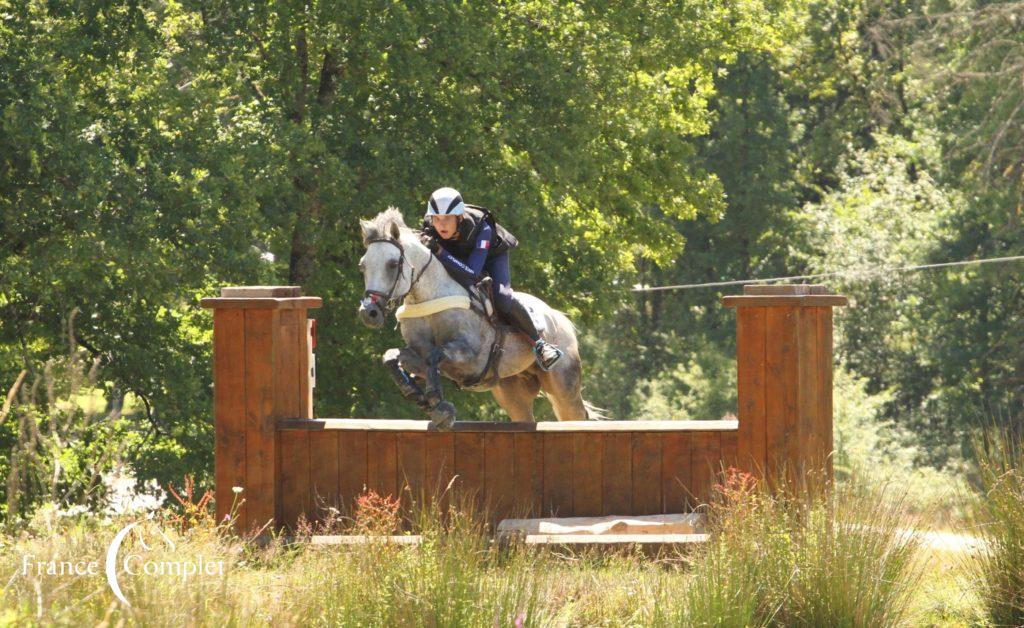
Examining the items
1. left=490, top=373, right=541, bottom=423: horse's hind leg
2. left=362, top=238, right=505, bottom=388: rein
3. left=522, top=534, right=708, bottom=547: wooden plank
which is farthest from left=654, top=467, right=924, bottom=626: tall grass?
left=490, top=373, right=541, bottom=423: horse's hind leg

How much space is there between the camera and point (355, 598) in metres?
5.61

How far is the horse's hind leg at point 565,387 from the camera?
376 inches

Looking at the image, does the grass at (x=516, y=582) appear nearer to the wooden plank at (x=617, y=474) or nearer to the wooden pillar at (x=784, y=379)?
the wooden pillar at (x=784, y=379)

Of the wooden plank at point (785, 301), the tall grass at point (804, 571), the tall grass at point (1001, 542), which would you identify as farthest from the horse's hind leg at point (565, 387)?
the tall grass at point (1001, 542)

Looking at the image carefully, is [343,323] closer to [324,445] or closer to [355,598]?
[324,445]

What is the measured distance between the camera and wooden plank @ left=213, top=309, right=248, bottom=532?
27.1 feet

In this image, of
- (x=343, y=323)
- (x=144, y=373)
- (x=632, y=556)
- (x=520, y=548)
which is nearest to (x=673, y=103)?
(x=343, y=323)

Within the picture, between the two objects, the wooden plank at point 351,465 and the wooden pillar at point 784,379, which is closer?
the wooden pillar at point 784,379

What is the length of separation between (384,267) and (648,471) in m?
2.03

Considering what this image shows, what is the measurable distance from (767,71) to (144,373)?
908 inches

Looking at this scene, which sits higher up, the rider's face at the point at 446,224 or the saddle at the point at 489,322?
the rider's face at the point at 446,224

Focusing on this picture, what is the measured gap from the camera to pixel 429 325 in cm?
852

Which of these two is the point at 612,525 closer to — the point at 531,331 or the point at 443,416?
the point at 443,416

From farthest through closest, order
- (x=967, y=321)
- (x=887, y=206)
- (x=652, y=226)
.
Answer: (x=887, y=206) < (x=967, y=321) < (x=652, y=226)
